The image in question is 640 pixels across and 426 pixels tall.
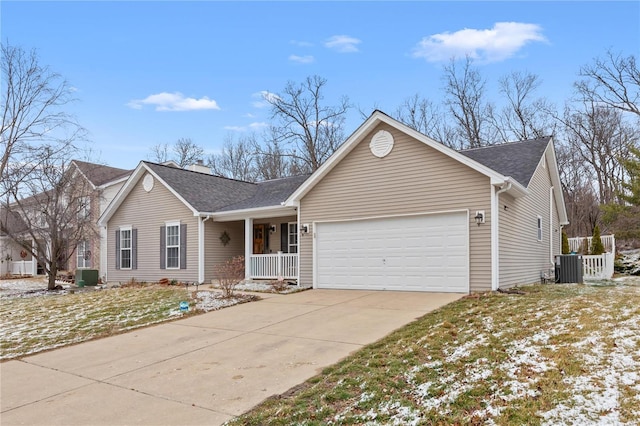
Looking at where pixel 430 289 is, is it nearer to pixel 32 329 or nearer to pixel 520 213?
pixel 520 213

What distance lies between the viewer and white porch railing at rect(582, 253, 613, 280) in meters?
15.7

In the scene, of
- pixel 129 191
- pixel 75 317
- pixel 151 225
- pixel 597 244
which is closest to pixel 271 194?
pixel 151 225

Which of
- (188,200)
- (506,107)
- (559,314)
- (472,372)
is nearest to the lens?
(472,372)

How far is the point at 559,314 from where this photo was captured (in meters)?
7.17

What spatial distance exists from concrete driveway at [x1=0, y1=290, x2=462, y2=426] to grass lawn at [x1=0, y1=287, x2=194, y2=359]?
0.61m

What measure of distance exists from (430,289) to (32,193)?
16.6 metres

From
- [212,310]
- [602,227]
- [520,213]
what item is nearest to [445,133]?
[602,227]

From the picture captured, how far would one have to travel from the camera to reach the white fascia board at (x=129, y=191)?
55.5 feet

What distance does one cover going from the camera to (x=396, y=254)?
12070 mm

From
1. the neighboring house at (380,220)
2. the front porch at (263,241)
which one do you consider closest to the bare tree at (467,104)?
the neighboring house at (380,220)

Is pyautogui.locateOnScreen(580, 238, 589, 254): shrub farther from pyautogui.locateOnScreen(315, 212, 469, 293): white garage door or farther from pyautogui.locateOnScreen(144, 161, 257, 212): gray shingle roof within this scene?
pyautogui.locateOnScreen(144, 161, 257, 212): gray shingle roof

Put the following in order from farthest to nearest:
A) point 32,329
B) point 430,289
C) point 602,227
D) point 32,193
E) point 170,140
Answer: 1. point 170,140
2. point 602,227
3. point 32,193
4. point 430,289
5. point 32,329

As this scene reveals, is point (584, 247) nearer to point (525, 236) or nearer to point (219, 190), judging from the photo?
point (525, 236)

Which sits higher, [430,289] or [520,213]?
[520,213]
